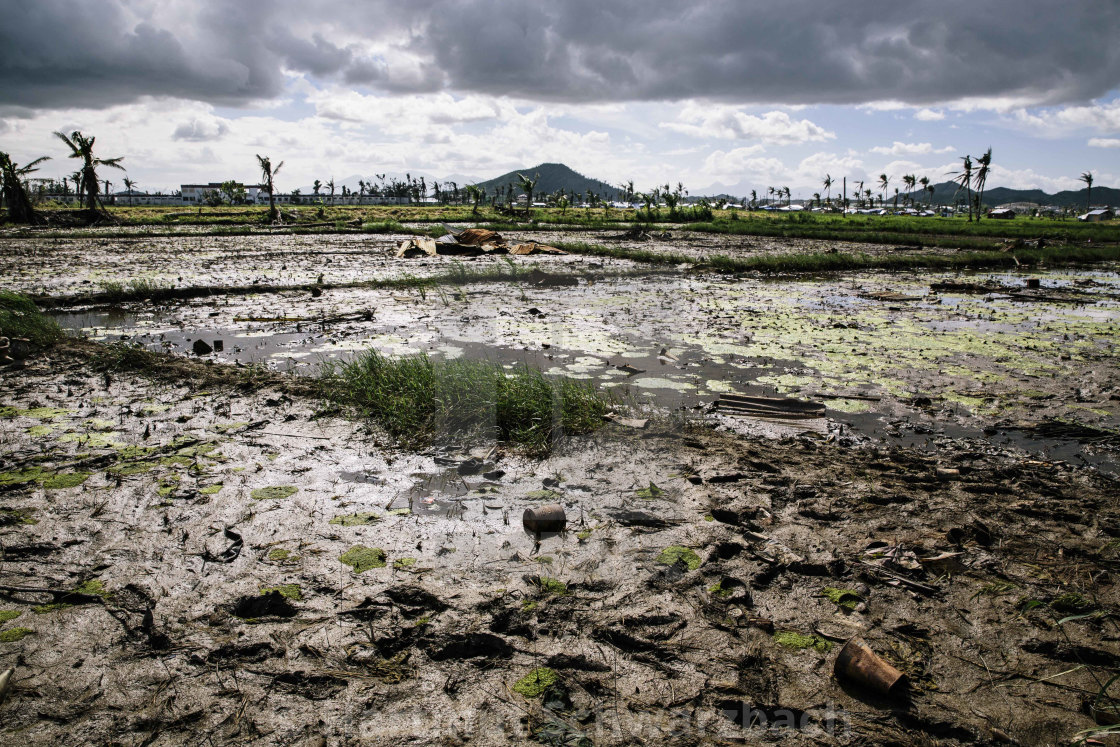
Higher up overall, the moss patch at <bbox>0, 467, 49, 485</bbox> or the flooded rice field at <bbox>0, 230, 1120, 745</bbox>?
the moss patch at <bbox>0, 467, 49, 485</bbox>

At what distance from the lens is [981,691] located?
2.20 m

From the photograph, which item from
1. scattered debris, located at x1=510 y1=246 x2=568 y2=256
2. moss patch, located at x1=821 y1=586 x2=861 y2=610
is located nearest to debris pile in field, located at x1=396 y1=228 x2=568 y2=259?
scattered debris, located at x1=510 y1=246 x2=568 y2=256

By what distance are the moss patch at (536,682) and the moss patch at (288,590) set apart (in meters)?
1.20

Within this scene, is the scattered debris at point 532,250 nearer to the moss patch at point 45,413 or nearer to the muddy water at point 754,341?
Result: the muddy water at point 754,341

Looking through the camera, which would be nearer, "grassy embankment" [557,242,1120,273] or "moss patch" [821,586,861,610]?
"moss patch" [821,586,861,610]

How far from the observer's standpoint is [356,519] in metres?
3.54

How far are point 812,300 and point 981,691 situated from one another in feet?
37.7

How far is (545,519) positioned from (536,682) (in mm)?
1196

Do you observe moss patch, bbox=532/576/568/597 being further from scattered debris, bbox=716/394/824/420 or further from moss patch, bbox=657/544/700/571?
scattered debris, bbox=716/394/824/420

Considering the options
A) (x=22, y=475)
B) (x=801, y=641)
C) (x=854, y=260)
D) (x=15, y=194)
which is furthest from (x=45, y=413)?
(x=15, y=194)

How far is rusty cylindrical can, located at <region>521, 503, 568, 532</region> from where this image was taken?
3412 mm

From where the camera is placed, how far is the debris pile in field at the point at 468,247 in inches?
834

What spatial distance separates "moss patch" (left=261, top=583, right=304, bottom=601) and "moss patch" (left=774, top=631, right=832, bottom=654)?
7.23 ft

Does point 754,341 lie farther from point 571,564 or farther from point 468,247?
point 468,247
